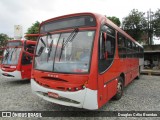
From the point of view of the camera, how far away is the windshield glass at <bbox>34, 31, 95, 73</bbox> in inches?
161

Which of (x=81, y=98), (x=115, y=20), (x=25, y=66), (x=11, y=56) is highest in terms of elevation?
(x=115, y=20)

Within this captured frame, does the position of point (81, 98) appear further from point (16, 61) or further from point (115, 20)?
point (115, 20)

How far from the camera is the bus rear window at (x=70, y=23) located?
4.28 m

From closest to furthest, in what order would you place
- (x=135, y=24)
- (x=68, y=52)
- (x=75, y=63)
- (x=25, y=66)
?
(x=75, y=63) < (x=68, y=52) < (x=25, y=66) < (x=135, y=24)

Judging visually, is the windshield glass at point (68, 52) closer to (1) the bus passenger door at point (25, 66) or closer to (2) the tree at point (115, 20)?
(1) the bus passenger door at point (25, 66)

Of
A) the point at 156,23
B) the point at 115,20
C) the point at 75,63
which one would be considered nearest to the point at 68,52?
the point at 75,63

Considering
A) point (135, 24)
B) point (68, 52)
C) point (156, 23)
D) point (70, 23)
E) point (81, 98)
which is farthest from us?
point (135, 24)

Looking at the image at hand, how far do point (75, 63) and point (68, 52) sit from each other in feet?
1.21

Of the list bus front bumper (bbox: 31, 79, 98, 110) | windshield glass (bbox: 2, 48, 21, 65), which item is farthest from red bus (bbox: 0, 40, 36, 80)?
bus front bumper (bbox: 31, 79, 98, 110)

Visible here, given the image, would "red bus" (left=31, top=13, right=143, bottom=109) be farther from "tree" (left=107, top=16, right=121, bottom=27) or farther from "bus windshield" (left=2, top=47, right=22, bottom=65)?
"tree" (left=107, top=16, right=121, bottom=27)

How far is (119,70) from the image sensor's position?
19.4 feet

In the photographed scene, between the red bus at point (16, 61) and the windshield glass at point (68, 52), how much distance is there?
4.60m

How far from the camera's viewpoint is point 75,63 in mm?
4152

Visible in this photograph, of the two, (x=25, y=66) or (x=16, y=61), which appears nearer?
(x=16, y=61)
